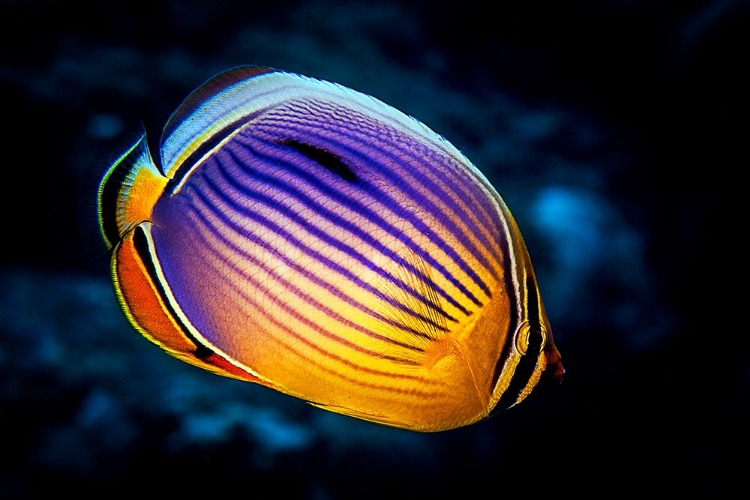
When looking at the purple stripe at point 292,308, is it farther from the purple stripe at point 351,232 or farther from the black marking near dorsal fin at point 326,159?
the black marking near dorsal fin at point 326,159

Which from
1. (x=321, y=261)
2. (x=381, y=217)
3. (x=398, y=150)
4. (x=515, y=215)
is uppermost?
(x=515, y=215)

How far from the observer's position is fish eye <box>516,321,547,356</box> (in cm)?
82

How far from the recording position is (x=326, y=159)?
807 millimetres

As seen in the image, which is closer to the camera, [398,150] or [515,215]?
[398,150]

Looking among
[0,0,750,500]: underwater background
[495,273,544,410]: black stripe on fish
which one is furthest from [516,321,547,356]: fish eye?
[0,0,750,500]: underwater background

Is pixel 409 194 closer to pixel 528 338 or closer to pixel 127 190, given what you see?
pixel 528 338

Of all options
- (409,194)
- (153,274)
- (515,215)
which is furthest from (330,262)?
(515,215)

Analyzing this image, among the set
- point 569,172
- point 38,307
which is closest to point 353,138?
point 569,172

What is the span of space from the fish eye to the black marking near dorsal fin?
15.6 inches

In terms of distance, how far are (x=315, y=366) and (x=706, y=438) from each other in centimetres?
202

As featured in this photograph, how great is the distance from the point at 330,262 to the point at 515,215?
1785 millimetres

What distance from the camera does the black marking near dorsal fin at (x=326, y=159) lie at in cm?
80

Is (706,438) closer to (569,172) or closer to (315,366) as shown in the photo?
(569,172)

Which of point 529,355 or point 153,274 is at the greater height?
point 529,355
